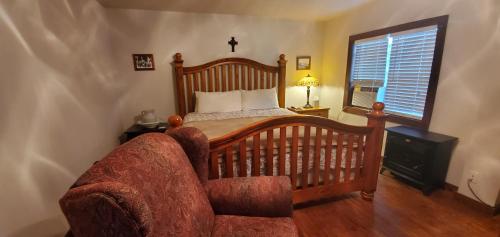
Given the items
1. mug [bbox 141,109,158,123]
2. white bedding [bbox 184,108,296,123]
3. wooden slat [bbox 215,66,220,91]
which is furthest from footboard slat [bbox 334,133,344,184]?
mug [bbox 141,109,158,123]

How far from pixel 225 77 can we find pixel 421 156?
2615 mm

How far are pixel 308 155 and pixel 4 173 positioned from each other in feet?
5.81

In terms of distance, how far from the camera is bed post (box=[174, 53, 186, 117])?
308 centimetres

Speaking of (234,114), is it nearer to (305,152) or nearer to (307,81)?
(305,152)

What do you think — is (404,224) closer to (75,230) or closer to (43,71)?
(75,230)

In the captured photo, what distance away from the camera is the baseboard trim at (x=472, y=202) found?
70.1 inches

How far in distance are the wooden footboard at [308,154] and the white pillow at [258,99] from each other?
1.34 metres

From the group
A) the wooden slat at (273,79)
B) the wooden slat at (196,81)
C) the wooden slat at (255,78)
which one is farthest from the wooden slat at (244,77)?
the wooden slat at (196,81)

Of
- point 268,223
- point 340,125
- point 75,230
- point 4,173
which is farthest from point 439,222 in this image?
point 4,173

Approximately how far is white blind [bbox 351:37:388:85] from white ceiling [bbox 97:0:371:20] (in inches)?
21.8

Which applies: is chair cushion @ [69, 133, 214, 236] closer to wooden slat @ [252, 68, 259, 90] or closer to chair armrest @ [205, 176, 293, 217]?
chair armrest @ [205, 176, 293, 217]

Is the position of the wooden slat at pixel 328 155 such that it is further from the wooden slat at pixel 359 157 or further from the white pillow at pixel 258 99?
the white pillow at pixel 258 99

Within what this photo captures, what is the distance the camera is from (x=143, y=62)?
3035 millimetres

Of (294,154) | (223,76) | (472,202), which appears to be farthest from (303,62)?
(472,202)
